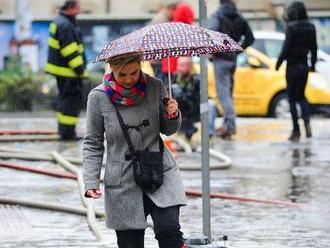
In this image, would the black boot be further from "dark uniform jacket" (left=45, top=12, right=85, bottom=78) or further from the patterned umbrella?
the patterned umbrella

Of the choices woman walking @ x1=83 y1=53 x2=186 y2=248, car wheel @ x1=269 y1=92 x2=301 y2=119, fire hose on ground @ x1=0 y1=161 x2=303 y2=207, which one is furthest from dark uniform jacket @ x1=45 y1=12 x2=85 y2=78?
woman walking @ x1=83 y1=53 x2=186 y2=248

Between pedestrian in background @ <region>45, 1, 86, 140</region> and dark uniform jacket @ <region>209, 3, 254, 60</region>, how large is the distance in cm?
210

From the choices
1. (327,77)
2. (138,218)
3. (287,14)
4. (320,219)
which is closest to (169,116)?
(138,218)

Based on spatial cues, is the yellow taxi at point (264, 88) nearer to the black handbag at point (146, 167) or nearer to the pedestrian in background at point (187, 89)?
the pedestrian in background at point (187, 89)

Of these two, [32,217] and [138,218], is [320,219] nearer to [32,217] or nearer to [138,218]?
[32,217]

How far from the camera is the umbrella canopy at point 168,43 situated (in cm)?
702

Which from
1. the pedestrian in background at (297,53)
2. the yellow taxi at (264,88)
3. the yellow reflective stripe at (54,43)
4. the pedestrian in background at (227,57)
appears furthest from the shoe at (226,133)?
the yellow taxi at (264,88)

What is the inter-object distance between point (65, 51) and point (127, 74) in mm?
9678

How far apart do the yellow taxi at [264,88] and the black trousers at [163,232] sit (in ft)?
52.0

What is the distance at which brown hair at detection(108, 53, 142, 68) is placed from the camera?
23.2 ft

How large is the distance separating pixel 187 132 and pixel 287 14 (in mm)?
2794

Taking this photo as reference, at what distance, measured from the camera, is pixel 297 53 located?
1770 cm

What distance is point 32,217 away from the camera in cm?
1068

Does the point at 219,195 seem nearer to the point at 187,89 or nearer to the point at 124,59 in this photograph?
the point at 187,89
